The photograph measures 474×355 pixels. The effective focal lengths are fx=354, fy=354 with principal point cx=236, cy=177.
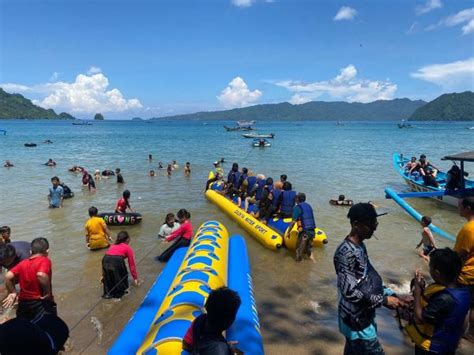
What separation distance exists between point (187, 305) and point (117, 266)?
253 cm

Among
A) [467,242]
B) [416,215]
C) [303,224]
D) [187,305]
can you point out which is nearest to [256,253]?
[303,224]

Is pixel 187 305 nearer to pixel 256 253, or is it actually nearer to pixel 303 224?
pixel 303 224

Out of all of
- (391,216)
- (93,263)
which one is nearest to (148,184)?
(93,263)

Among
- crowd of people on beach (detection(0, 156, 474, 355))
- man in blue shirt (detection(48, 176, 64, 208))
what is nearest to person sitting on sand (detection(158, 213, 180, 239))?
crowd of people on beach (detection(0, 156, 474, 355))

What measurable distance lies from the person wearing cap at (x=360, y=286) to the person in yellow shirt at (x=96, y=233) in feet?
23.2

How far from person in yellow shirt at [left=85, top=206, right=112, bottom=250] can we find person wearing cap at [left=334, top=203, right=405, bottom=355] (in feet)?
23.2

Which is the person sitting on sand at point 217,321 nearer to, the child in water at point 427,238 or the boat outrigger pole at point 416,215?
the child in water at point 427,238

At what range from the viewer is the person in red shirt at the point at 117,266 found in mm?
6203

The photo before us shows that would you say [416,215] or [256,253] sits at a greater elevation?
[416,215]

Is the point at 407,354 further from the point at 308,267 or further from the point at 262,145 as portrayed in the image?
the point at 262,145

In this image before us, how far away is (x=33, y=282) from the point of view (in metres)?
4.34

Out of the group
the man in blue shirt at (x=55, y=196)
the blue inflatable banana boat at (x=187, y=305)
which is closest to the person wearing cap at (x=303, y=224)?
the blue inflatable banana boat at (x=187, y=305)

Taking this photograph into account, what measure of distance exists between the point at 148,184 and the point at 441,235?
13.9 metres

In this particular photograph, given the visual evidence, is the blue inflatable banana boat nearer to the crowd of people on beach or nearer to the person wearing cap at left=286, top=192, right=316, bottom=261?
the crowd of people on beach
